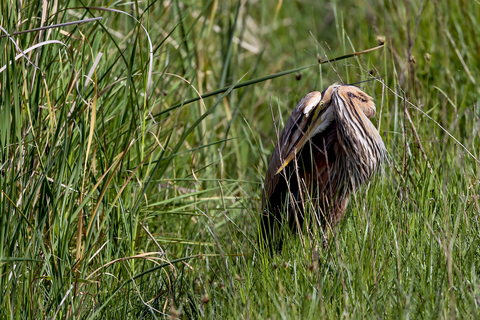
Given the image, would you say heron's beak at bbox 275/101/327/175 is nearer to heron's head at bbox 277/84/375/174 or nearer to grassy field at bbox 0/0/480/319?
heron's head at bbox 277/84/375/174

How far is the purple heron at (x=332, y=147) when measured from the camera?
2520mm

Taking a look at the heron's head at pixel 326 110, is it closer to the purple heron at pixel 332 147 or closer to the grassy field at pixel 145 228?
the purple heron at pixel 332 147

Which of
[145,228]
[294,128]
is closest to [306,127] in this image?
[294,128]

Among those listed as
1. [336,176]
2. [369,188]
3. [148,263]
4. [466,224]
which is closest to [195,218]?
[148,263]

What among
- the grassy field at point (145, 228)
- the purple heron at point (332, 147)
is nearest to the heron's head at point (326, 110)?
the purple heron at point (332, 147)

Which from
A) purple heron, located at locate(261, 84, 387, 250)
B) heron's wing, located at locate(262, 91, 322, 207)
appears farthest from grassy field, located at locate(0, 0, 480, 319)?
heron's wing, located at locate(262, 91, 322, 207)

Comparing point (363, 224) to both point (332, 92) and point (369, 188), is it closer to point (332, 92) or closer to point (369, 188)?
point (369, 188)

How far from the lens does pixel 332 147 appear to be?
279cm

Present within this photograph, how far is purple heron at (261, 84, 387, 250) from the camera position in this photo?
8.27 feet

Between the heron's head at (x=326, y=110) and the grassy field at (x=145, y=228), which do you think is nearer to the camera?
the grassy field at (x=145, y=228)

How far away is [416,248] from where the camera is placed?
2078 mm

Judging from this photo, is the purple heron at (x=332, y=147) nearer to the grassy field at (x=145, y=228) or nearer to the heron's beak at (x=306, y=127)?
the heron's beak at (x=306, y=127)

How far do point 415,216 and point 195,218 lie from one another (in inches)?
61.9

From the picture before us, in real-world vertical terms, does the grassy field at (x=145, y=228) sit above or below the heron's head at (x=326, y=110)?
below
